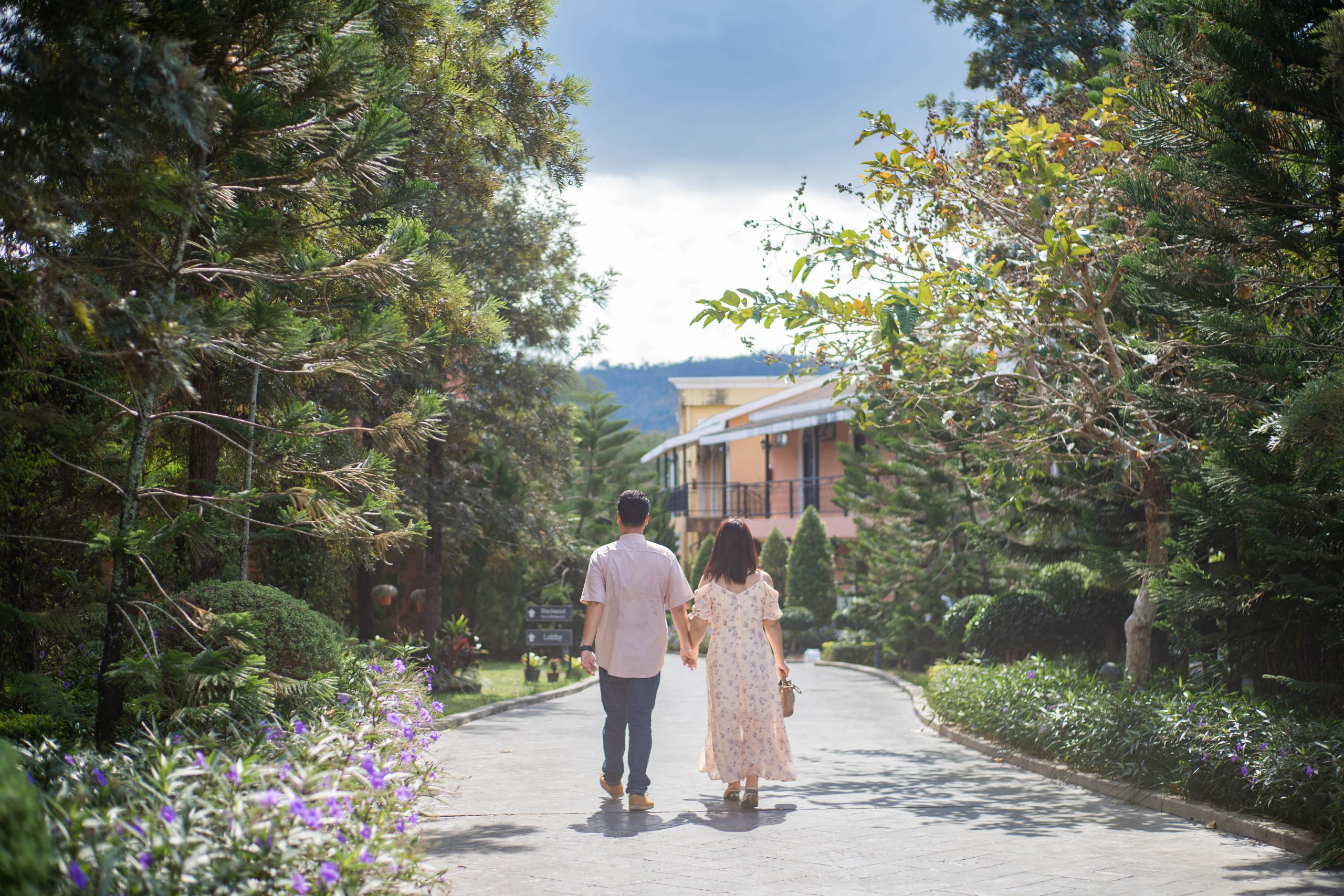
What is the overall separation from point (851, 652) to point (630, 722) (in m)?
21.2

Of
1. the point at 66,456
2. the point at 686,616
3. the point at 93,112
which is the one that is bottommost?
the point at 686,616

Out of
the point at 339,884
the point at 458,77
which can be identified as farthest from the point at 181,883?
the point at 458,77

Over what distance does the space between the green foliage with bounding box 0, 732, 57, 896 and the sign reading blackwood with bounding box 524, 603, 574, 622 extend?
21.2 metres

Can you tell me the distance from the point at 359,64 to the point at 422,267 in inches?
71.3

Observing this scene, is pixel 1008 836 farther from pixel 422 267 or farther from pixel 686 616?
pixel 422 267

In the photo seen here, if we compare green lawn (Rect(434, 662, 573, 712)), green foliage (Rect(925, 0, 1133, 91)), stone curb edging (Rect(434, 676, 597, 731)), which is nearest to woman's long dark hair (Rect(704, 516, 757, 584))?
stone curb edging (Rect(434, 676, 597, 731))

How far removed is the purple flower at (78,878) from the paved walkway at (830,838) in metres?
2.22

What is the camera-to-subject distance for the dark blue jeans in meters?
7.20

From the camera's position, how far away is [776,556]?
117 ft

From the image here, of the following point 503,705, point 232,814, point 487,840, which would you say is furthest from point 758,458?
point 232,814

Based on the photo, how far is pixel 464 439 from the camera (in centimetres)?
1925

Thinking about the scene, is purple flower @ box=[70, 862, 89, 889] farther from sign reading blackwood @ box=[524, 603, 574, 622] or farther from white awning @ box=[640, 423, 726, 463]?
white awning @ box=[640, 423, 726, 463]

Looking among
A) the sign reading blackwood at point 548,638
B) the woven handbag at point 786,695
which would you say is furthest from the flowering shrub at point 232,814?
the sign reading blackwood at point 548,638

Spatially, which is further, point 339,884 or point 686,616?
point 686,616
